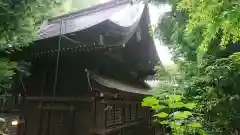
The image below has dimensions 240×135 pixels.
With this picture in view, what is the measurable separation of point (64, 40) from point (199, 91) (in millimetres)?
3138

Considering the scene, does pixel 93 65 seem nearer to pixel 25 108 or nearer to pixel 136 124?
pixel 25 108

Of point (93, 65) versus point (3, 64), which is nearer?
point (3, 64)

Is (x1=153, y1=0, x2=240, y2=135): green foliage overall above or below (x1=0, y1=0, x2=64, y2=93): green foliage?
below

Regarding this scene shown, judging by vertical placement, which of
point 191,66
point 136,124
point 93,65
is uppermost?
point 93,65

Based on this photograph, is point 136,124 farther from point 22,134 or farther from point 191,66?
point 191,66

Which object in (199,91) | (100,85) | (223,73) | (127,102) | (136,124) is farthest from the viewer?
(136,124)

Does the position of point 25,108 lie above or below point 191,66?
below

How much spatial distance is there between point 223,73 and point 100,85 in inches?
106

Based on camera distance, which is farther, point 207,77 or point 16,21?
point 207,77

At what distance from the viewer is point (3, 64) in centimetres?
255

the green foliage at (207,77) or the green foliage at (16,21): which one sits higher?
the green foliage at (16,21)

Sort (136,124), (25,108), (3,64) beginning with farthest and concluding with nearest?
(136,124)
(25,108)
(3,64)

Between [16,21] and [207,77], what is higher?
[16,21]

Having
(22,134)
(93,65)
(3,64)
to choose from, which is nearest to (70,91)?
(93,65)
